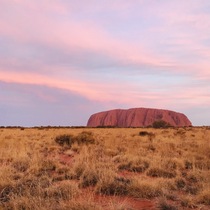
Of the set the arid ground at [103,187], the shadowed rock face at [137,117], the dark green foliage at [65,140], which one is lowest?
the arid ground at [103,187]

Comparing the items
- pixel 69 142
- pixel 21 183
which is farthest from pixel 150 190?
pixel 69 142

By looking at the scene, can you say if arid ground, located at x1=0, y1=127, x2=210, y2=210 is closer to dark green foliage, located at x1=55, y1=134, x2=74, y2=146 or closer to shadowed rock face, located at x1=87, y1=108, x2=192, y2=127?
dark green foliage, located at x1=55, y1=134, x2=74, y2=146

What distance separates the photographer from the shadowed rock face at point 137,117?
162 meters

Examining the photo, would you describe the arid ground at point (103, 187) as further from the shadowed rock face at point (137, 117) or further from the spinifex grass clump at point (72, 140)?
the shadowed rock face at point (137, 117)

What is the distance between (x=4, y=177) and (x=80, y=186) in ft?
6.35

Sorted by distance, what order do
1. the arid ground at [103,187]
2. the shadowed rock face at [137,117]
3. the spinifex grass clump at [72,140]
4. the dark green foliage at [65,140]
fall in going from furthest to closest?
the shadowed rock face at [137,117]
the dark green foliage at [65,140]
the spinifex grass clump at [72,140]
the arid ground at [103,187]

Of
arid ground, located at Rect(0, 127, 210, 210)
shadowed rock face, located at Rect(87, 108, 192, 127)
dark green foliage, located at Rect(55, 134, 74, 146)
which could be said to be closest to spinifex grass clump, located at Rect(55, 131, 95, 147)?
dark green foliage, located at Rect(55, 134, 74, 146)

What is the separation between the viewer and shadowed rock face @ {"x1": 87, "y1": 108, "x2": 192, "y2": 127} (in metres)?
162

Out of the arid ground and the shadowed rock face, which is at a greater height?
the shadowed rock face

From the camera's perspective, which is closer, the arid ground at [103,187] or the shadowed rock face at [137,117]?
the arid ground at [103,187]

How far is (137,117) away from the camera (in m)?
165

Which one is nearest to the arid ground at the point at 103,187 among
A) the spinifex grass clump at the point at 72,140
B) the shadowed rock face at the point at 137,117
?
the spinifex grass clump at the point at 72,140

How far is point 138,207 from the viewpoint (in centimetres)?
638

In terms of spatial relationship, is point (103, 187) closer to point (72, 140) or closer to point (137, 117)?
point (72, 140)
